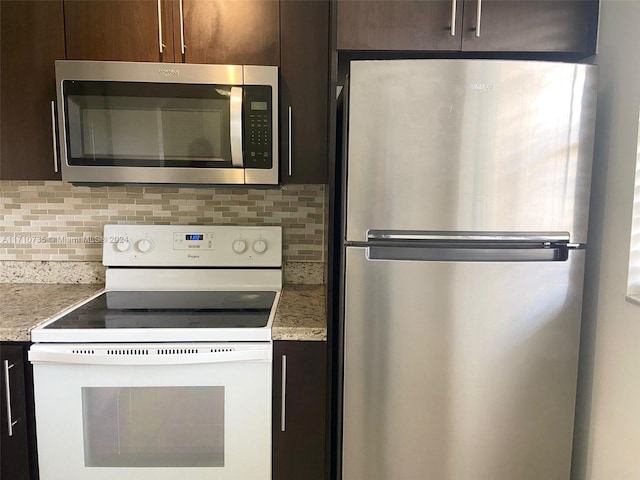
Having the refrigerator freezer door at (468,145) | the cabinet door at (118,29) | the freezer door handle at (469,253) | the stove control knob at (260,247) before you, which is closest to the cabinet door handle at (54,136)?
the cabinet door at (118,29)

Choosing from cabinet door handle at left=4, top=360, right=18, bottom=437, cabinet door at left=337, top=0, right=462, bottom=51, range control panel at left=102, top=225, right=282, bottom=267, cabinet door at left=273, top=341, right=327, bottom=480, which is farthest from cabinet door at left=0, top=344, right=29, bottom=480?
cabinet door at left=337, top=0, right=462, bottom=51

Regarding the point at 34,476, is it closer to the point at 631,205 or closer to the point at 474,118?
the point at 474,118

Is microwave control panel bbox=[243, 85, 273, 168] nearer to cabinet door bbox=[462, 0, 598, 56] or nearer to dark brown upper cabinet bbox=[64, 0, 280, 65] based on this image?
dark brown upper cabinet bbox=[64, 0, 280, 65]

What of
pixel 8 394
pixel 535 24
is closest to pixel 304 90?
pixel 535 24

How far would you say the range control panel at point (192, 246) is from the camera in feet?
5.80

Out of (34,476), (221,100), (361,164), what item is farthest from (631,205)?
(34,476)

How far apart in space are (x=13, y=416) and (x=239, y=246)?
90 centimetres

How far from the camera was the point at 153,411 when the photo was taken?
1.32 m

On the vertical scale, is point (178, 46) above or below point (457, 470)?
above

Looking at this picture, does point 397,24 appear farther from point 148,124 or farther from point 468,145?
point 148,124

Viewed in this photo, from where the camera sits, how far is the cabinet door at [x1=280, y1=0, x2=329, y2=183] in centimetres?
153

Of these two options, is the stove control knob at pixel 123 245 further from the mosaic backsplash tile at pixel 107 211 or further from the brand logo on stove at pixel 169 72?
the brand logo on stove at pixel 169 72

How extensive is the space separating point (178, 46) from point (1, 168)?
763mm

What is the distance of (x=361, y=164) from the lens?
3.99 feet
